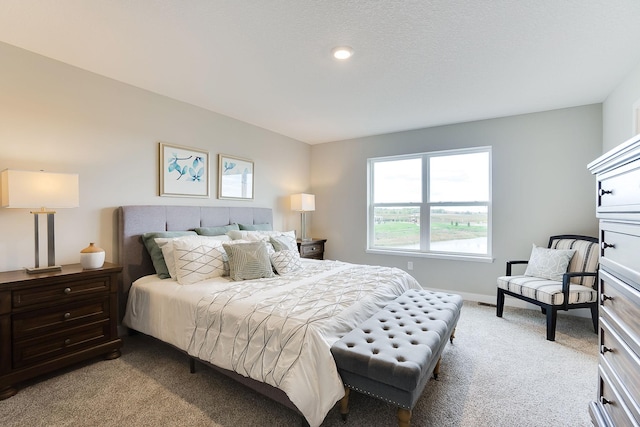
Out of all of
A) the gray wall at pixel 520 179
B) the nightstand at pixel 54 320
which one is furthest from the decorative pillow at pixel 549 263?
the nightstand at pixel 54 320

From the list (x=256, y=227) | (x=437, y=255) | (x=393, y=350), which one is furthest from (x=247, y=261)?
(x=437, y=255)

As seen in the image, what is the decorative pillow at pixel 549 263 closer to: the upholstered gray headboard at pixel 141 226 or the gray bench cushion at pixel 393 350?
the gray bench cushion at pixel 393 350

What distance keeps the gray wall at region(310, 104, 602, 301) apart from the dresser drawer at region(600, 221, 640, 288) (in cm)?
264

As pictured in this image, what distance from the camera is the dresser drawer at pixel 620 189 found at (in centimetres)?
111

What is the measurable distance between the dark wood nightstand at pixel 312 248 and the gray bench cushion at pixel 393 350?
2506 millimetres

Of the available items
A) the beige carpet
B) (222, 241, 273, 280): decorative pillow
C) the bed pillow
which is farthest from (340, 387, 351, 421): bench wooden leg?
the bed pillow

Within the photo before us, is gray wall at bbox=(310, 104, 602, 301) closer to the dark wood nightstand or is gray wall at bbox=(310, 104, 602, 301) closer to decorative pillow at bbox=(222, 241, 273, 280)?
the dark wood nightstand

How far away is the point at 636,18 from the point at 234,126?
12.7 ft

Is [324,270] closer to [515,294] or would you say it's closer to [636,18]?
[515,294]

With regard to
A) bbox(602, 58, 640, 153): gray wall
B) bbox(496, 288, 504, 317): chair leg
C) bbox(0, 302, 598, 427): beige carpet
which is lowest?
bbox(0, 302, 598, 427): beige carpet

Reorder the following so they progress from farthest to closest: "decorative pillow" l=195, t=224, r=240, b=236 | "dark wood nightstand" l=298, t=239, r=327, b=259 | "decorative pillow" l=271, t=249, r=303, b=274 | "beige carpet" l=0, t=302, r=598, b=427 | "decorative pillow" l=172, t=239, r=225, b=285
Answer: "dark wood nightstand" l=298, t=239, r=327, b=259
"decorative pillow" l=195, t=224, r=240, b=236
"decorative pillow" l=271, t=249, r=303, b=274
"decorative pillow" l=172, t=239, r=225, b=285
"beige carpet" l=0, t=302, r=598, b=427

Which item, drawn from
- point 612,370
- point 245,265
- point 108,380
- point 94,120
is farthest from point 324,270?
point 94,120

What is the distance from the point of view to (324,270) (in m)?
3.10

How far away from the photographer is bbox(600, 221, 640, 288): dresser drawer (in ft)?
3.65
